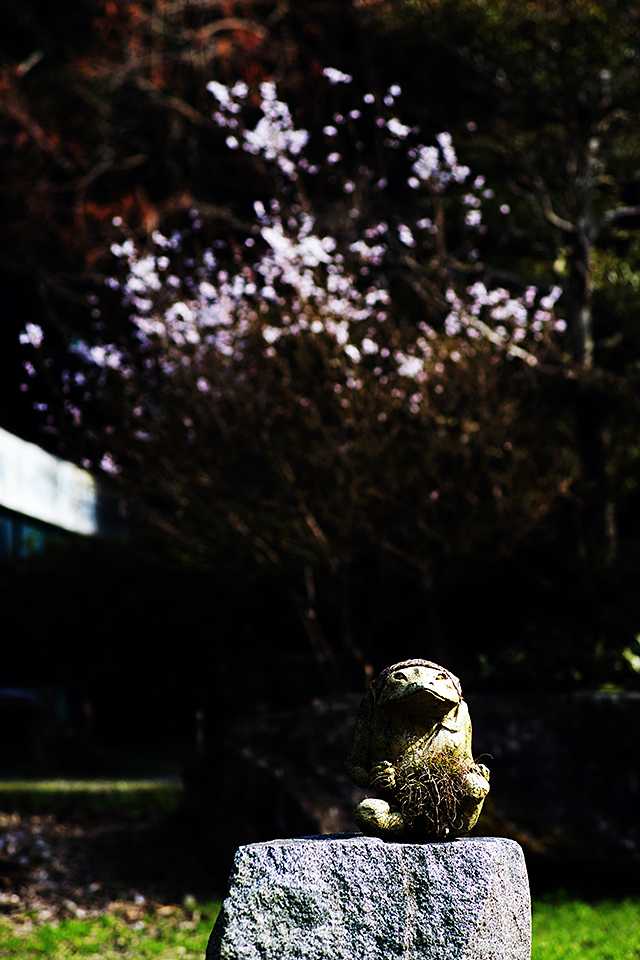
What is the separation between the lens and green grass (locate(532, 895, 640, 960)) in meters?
5.00

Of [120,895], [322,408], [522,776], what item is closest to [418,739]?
[522,776]

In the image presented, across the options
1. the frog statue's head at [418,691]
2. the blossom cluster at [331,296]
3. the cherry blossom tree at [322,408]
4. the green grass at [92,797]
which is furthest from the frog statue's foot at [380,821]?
the green grass at [92,797]

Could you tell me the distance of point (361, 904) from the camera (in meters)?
2.62

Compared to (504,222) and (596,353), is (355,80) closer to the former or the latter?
(504,222)

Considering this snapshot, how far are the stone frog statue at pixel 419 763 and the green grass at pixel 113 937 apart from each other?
2994 mm

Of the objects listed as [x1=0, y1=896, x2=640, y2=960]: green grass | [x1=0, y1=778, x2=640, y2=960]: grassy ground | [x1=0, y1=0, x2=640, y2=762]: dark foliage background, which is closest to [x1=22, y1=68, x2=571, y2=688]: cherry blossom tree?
[x1=0, y1=0, x2=640, y2=762]: dark foliage background

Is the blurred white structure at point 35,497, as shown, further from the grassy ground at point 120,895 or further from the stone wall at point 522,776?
the stone wall at point 522,776

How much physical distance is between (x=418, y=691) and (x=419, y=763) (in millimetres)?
235

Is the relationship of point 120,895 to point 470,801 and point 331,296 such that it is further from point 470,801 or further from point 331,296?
point 331,296

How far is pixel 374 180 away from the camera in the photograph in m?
12.3

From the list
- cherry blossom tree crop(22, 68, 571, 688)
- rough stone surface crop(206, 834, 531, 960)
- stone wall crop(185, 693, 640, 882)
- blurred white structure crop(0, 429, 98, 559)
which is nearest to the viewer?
rough stone surface crop(206, 834, 531, 960)

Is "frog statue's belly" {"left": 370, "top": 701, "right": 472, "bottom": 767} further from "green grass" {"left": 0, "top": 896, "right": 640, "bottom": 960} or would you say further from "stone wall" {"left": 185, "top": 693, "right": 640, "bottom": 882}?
"stone wall" {"left": 185, "top": 693, "right": 640, "bottom": 882}

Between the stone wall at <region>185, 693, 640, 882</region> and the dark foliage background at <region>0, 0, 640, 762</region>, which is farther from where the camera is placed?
the dark foliage background at <region>0, 0, 640, 762</region>

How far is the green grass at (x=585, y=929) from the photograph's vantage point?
5.00 m
